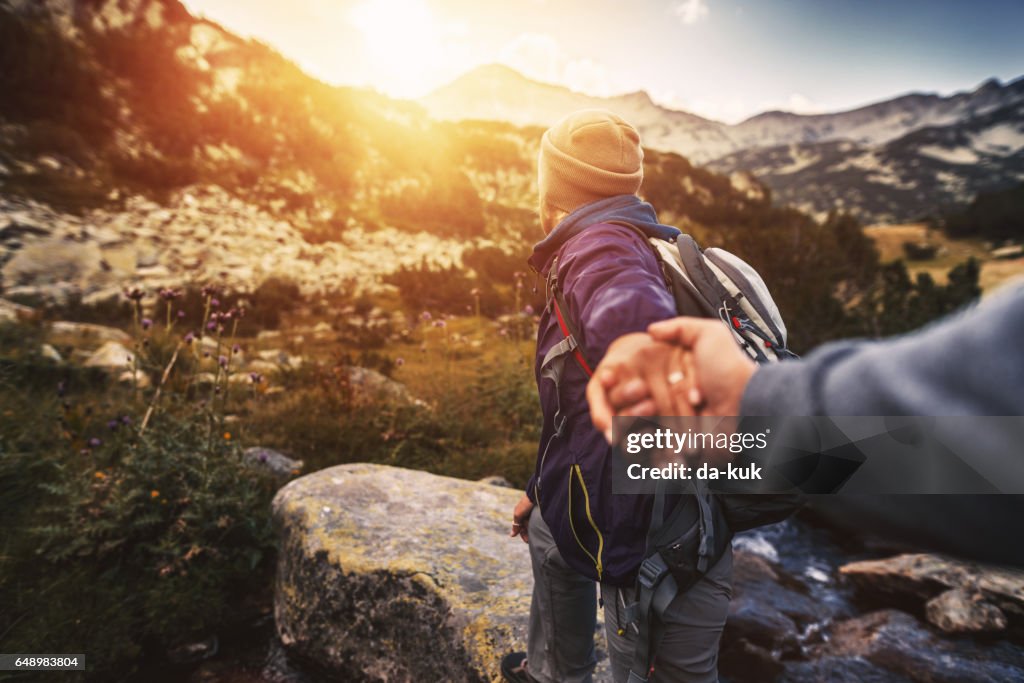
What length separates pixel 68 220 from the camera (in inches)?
464

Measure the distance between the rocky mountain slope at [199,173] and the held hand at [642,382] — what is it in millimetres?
12946

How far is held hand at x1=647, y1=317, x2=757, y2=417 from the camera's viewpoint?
676 millimetres

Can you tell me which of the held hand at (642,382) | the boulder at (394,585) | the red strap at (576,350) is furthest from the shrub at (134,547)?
the held hand at (642,382)

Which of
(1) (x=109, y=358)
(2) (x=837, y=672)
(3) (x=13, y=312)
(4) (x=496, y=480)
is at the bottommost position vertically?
(2) (x=837, y=672)

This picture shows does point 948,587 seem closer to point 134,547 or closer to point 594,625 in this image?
point 594,625

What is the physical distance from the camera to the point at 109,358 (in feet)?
19.6

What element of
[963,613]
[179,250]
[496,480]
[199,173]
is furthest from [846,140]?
[496,480]

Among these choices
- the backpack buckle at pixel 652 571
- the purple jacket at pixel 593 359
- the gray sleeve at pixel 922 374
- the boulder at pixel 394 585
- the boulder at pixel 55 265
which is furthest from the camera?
the boulder at pixel 55 265

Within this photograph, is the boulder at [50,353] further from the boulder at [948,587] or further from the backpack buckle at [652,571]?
the boulder at [948,587]

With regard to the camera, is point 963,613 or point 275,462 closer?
point 963,613

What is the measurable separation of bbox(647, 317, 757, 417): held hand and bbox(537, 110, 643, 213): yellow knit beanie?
2.66 ft

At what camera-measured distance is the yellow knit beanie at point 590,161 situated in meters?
1.41

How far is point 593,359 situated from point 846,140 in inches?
6306

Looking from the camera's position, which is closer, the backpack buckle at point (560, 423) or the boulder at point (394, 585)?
the backpack buckle at point (560, 423)
